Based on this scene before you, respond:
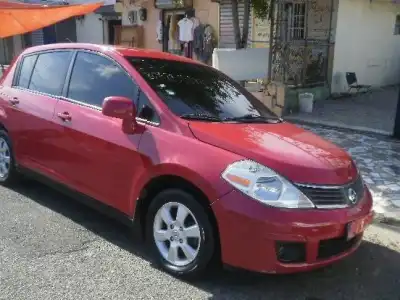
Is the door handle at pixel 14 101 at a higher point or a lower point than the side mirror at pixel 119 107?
lower

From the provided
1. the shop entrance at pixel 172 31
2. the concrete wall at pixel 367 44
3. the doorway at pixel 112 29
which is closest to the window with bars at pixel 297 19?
the concrete wall at pixel 367 44

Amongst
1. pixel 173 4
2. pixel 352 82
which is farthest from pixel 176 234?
pixel 173 4

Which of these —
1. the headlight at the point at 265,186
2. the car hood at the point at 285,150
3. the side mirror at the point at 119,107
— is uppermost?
the side mirror at the point at 119,107

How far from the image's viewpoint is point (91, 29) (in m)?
18.0

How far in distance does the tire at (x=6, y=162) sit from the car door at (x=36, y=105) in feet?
0.51

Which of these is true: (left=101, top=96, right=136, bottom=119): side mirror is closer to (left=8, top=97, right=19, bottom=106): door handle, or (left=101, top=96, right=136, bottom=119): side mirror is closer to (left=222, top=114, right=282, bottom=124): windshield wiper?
(left=222, top=114, right=282, bottom=124): windshield wiper

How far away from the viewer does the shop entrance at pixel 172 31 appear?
14258mm

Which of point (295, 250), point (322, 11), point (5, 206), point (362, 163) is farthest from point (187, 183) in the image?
point (322, 11)

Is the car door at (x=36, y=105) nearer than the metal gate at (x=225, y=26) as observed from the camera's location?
Yes

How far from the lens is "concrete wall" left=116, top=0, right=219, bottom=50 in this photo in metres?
13.3

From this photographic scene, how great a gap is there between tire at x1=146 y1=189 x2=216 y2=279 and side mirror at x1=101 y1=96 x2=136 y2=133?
1.99 ft

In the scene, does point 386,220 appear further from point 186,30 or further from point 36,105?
point 186,30

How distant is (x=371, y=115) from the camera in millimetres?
9680

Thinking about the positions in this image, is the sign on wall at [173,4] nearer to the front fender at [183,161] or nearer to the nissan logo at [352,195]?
the front fender at [183,161]
